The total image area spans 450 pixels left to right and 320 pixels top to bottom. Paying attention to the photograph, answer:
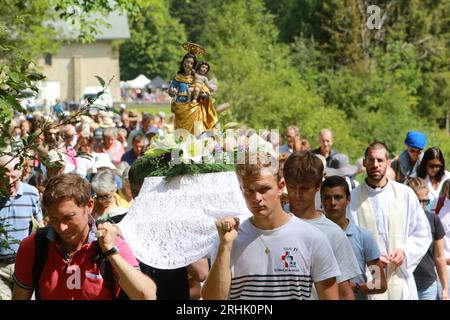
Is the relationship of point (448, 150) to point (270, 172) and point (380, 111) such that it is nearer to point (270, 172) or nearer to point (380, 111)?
point (380, 111)

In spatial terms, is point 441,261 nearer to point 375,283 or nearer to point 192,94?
point 375,283

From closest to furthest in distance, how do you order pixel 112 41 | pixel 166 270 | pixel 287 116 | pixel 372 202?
1. pixel 166 270
2. pixel 372 202
3. pixel 287 116
4. pixel 112 41

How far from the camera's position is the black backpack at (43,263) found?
5809mm

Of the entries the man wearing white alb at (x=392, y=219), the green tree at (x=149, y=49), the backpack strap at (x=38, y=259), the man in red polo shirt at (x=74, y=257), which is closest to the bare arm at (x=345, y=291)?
the man in red polo shirt at (x=74, y=257)

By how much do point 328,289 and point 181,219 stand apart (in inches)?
46.6

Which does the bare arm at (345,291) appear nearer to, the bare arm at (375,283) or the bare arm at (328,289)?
the bare arm at (328,289)

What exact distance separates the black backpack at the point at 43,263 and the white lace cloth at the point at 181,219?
688 mm

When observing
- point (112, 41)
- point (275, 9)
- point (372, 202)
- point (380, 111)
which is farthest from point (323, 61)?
point (112, 41)

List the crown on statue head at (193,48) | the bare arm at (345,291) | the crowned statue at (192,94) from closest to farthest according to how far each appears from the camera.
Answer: the bare arm at (345,291)
the crown on statue head at (193,48)
the crowned statue at (192,94)

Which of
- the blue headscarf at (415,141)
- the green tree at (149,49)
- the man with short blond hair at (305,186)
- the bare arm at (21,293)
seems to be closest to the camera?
the bare arm at (21,293)

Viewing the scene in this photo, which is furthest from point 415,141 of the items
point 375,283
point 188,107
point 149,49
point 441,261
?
point 149,49

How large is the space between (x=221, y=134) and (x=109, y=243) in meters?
2.09
